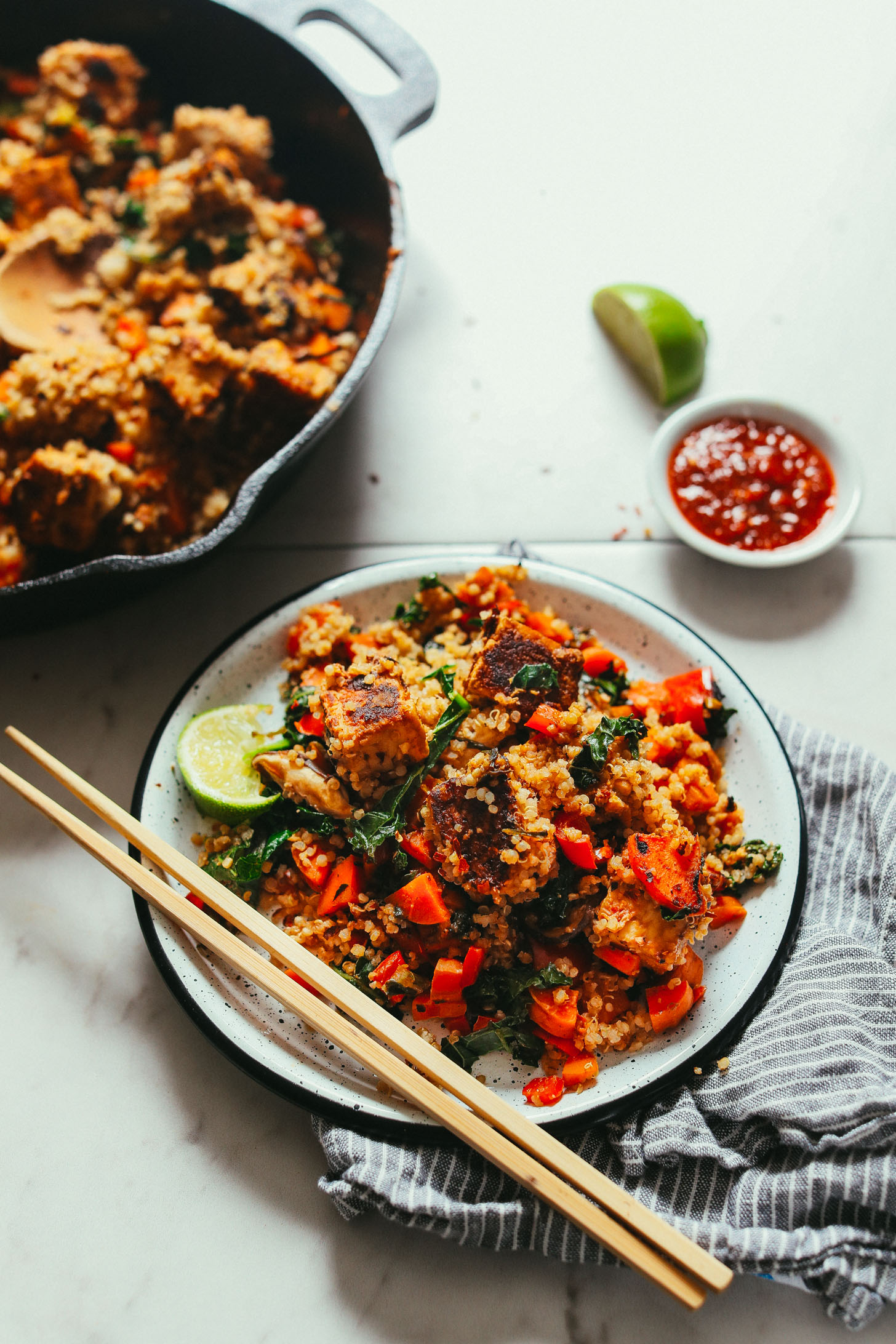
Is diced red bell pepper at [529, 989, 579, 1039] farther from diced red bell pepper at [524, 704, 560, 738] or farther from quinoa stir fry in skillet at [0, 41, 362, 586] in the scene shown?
quinoa stir fry in skillet at [0, 41, 362, 586]

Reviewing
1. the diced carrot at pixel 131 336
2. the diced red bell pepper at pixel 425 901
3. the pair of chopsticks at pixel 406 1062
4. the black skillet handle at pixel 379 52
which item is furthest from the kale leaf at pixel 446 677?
the black skillet handle at pixel 379 52

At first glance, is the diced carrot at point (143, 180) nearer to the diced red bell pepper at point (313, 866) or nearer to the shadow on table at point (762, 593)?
the shadow on table at point (762, 593)

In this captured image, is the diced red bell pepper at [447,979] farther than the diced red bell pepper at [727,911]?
No

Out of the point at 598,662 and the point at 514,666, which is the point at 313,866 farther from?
the point at 598,662

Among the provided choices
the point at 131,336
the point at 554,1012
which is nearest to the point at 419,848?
the point at 554,1012

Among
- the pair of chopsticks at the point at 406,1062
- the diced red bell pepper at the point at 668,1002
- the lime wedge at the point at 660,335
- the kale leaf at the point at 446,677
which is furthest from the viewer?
the lime wedge at the point at 660,335

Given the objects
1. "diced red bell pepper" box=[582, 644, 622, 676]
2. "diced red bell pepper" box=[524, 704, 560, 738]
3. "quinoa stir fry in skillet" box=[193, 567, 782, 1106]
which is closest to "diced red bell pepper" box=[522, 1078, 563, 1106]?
"quinoa stir fry in skillet" box=[193, 567, 782, 1106]
